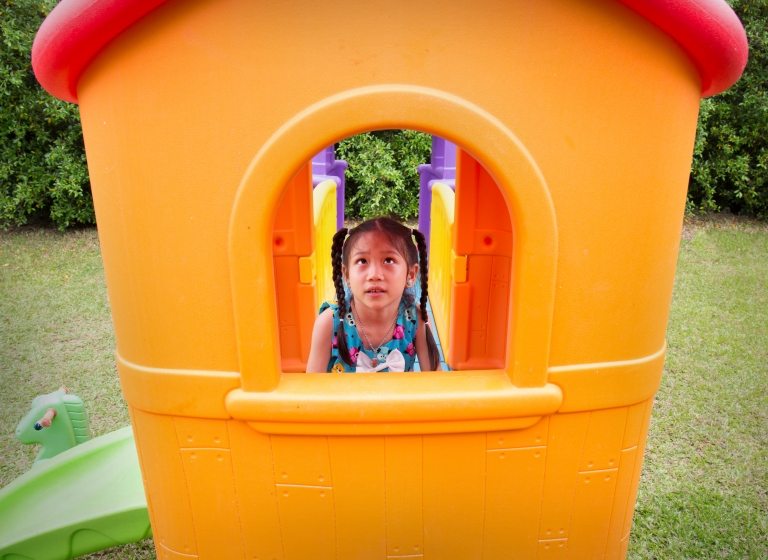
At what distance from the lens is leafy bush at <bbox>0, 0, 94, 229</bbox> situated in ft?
21.6

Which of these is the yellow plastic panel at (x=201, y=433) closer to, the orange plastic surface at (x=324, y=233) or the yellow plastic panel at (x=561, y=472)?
the yellow plastic panel at (x=561, y=472)

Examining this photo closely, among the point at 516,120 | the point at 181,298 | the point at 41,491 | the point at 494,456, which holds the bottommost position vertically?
the point at 41,491

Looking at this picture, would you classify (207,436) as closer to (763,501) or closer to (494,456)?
(494,456)

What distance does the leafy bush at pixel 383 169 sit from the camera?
709 cm

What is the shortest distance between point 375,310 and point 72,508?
1318 mm

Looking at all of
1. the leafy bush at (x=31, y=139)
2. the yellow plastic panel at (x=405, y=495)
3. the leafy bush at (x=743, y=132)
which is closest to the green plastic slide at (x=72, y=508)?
the yellow plastic panel at (x=405, y=495)

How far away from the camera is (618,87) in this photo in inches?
50.3

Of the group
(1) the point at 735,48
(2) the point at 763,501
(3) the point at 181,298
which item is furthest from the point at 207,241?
(2) the point at 763,501

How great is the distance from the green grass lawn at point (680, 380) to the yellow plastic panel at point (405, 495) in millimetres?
1210

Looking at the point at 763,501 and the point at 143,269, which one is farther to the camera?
the point at 763,501

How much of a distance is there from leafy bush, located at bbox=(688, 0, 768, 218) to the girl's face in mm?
6573

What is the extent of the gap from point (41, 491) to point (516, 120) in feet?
7.23

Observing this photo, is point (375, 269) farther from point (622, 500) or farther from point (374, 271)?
point (622, 500)

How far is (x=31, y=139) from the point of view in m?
6.83
